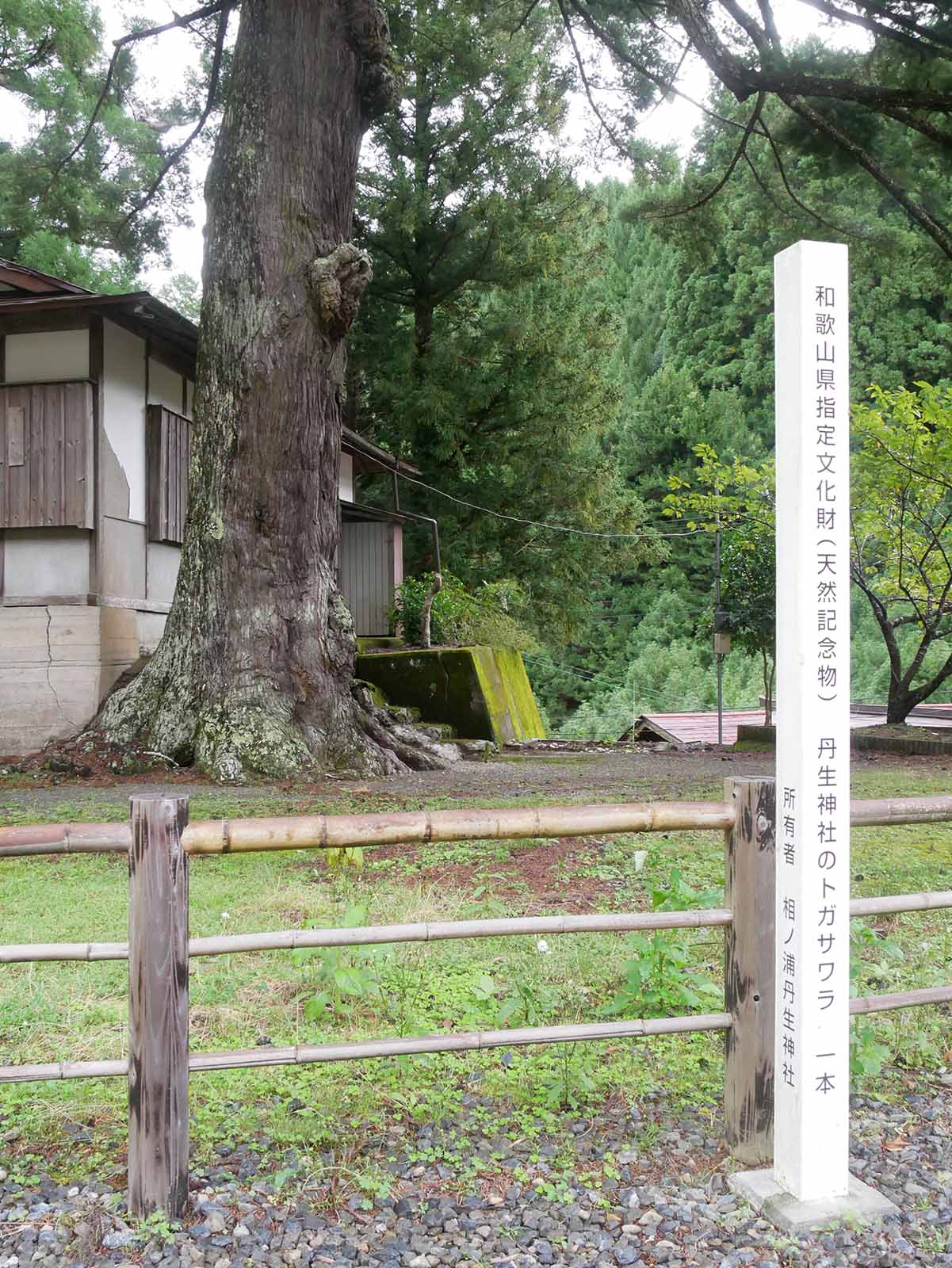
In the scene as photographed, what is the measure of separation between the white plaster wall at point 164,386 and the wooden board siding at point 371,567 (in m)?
5.94

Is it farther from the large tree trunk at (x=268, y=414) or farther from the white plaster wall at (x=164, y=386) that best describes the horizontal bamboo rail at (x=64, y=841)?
the white plaster wall at (x=164, y=386)

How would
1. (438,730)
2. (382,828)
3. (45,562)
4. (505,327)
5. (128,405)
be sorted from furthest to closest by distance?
1. (505,327)
2. (438,730)
3. (128,405)
4. (45,562)
5. (382,828)

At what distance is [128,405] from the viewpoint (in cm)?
1080

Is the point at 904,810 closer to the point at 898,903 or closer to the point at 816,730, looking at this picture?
the point at 898,903

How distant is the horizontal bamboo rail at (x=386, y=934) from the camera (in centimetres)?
260

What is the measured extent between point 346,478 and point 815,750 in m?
15.4

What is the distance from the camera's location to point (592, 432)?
20875 mm

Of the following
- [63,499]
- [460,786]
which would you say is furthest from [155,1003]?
[63,499]

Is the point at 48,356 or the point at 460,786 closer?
the point at 460,786

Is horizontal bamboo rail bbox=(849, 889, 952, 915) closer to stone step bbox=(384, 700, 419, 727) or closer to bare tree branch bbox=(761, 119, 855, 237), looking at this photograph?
stone step bbox=(384, 700, 419, 727)

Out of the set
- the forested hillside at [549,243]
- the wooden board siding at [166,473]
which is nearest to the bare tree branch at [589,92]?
the forested hillside at [549,243]

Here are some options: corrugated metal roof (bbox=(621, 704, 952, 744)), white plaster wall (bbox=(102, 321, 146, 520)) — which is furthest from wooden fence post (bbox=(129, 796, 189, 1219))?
corrugated metal roof (bbox=(621, 704, 952, 744))

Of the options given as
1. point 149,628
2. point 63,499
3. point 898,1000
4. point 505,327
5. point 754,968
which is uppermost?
point 505,327

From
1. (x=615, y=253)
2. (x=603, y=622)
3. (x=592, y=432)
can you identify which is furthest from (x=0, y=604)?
(x=615, y=253)
